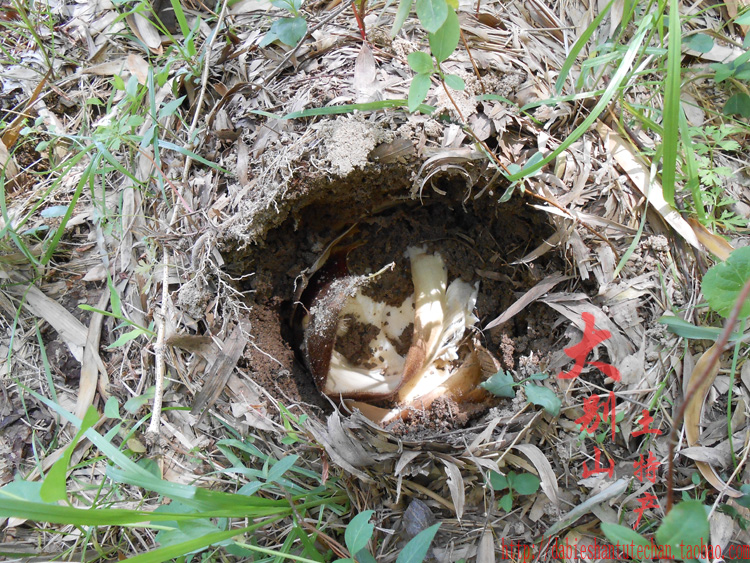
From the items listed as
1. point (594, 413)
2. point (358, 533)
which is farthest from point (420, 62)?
point (358, 533)

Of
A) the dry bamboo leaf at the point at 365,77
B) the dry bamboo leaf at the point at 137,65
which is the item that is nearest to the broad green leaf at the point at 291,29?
the dry bamboo leaf at the point at 365,77

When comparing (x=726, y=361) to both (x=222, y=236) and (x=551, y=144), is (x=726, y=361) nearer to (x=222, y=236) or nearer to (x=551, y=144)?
(x=551, y=144)

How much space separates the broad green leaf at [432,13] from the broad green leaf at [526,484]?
1.06m

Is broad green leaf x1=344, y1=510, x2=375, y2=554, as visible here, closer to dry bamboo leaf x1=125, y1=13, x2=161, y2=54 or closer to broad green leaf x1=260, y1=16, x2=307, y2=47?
broad green leaf x1=260, y1=16, x2=307, y2=47

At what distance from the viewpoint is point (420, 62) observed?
118 centimetres

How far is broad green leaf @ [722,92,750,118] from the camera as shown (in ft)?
4.76

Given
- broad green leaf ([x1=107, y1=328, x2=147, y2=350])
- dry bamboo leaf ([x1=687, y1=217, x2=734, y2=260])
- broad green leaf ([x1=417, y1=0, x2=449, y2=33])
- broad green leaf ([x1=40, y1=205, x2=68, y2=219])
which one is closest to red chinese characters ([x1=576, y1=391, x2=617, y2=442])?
dry bamboo leaf ([x1=687, y1=217, x2=734, y2=260])

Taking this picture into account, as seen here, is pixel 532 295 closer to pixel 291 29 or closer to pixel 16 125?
pixel 291 29

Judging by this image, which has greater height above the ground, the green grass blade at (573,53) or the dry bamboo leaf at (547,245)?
the green grass blade at (573,53)

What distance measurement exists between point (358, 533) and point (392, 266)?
32.3 inches

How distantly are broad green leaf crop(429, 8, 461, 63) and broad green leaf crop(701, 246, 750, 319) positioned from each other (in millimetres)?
814

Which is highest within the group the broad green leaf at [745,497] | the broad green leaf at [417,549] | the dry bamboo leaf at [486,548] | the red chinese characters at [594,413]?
the broad green leaf at [417,549]

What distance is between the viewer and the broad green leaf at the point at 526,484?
125cm

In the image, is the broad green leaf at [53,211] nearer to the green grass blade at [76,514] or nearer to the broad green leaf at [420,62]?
the green grass blade at [76,514]
